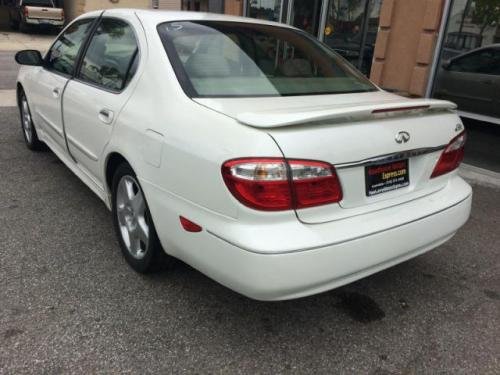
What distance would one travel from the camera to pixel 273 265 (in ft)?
6.54

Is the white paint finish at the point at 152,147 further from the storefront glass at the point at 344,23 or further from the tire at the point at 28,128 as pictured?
the storefront glass at the point at 344,23

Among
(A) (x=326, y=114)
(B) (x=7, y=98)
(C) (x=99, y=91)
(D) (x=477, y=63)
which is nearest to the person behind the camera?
(A) (x=326, y=114)

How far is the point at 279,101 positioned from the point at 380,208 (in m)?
0.76

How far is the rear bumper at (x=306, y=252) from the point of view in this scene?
6.59ft

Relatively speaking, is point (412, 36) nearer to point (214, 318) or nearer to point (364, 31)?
point (364, 31)

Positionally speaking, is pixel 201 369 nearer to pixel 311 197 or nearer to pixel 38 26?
pixel 311 197

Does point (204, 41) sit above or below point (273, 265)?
above

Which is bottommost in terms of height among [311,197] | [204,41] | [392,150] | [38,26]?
[38,26]

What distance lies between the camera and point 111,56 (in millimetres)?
3223

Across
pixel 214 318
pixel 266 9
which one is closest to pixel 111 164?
pixel 214 318

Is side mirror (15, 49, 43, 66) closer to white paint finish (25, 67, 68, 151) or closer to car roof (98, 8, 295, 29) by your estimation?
white paint finish (25, 67, 68, 151)

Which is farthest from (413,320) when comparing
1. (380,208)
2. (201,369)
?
(201,369)

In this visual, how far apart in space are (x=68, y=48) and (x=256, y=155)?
2.75 metres

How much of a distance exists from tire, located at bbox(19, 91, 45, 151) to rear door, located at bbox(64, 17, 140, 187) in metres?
1.58
